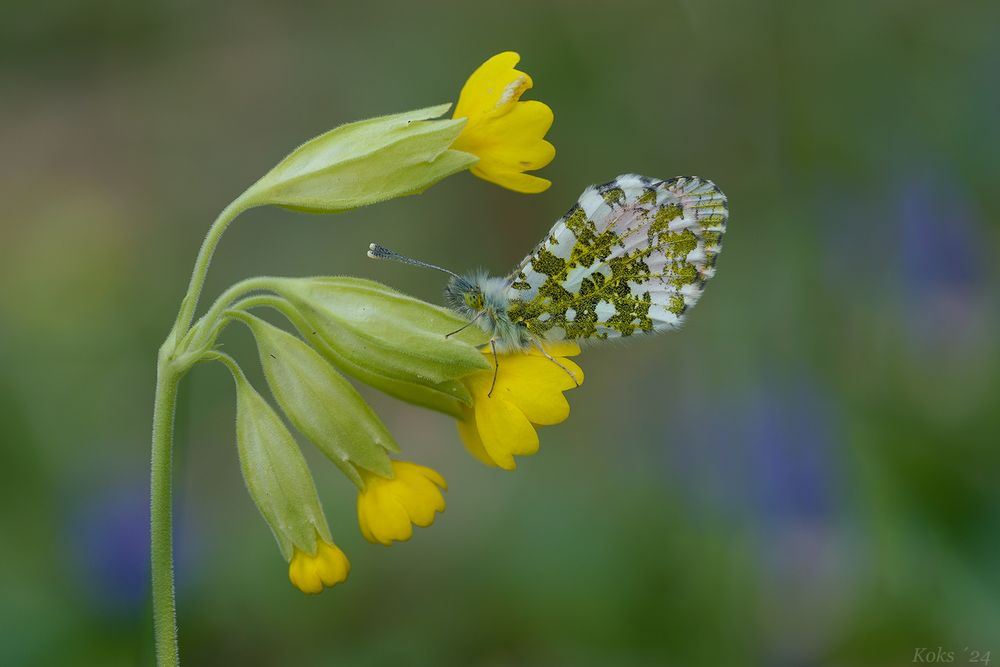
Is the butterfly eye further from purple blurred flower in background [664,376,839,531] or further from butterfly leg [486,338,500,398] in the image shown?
purple blurred flower in background [664,376,839,531]

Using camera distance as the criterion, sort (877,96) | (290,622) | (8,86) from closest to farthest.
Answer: (290,622)
(877,96)
(8,86)

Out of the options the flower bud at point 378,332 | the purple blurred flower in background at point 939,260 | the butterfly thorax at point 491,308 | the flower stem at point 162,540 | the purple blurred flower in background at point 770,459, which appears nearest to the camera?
the flower stem at point 162,540

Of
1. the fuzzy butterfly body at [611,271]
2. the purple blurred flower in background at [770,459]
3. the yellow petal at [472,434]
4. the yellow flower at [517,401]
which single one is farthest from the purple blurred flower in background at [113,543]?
the purple blurred flower in background at [770,459]

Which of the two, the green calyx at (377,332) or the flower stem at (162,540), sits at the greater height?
the green calyx at (377,332)

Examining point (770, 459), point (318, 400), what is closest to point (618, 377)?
point (770, 459)

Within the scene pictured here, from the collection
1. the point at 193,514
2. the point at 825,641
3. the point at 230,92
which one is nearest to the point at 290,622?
the point at 193,514

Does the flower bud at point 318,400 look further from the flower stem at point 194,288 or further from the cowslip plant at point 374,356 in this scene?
the flower stem at point 194,288

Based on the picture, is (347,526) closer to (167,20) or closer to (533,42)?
(533,42)
